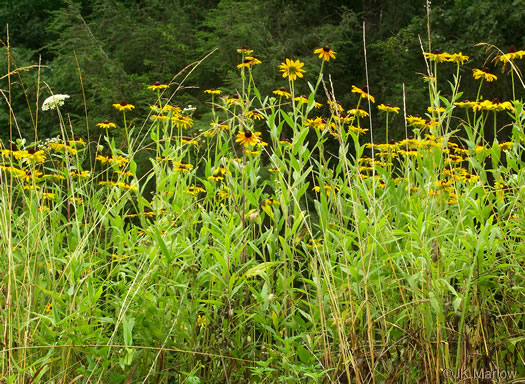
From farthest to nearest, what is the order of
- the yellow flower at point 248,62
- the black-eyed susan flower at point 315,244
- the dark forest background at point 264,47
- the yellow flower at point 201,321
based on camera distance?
the dark forest background at point 264,47 < the yellow flower at point 248,62 < the yellow flower at point 201,321 < the black-eyed susan flower at point 315,244

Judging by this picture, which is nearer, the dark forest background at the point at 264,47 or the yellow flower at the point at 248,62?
the yellow flower at the point at 248,62

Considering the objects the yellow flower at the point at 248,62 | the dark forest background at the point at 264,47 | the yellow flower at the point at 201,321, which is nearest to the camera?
the yellow flower at the point at 201,321

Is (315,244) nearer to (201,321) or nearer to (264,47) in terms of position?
(201,321)

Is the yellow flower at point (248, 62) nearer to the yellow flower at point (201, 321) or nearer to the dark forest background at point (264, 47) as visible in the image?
the yellow flower at point (201, 321)

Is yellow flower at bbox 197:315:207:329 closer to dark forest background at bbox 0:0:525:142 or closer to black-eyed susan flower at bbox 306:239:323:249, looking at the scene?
black-eyed susan flower at bbox 306:239:323:249

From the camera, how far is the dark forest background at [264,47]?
9.09m

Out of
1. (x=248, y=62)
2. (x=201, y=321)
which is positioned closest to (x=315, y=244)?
(x=201, y=321)

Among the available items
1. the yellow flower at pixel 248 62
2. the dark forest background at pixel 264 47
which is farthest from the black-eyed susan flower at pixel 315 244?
the dark forest background at pixel 264 47

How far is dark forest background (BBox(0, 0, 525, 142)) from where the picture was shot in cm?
909

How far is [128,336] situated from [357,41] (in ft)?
30.4

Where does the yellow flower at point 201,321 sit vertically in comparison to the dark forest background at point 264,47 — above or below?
above

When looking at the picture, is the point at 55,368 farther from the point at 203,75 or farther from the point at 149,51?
the point at 149,51

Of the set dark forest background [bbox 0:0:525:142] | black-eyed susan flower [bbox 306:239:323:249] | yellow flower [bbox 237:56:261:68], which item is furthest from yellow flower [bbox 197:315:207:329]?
dark forest background [bbox 0:0:525:142]

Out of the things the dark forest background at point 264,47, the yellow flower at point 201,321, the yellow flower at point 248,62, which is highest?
the yellow flower at point 248,62
